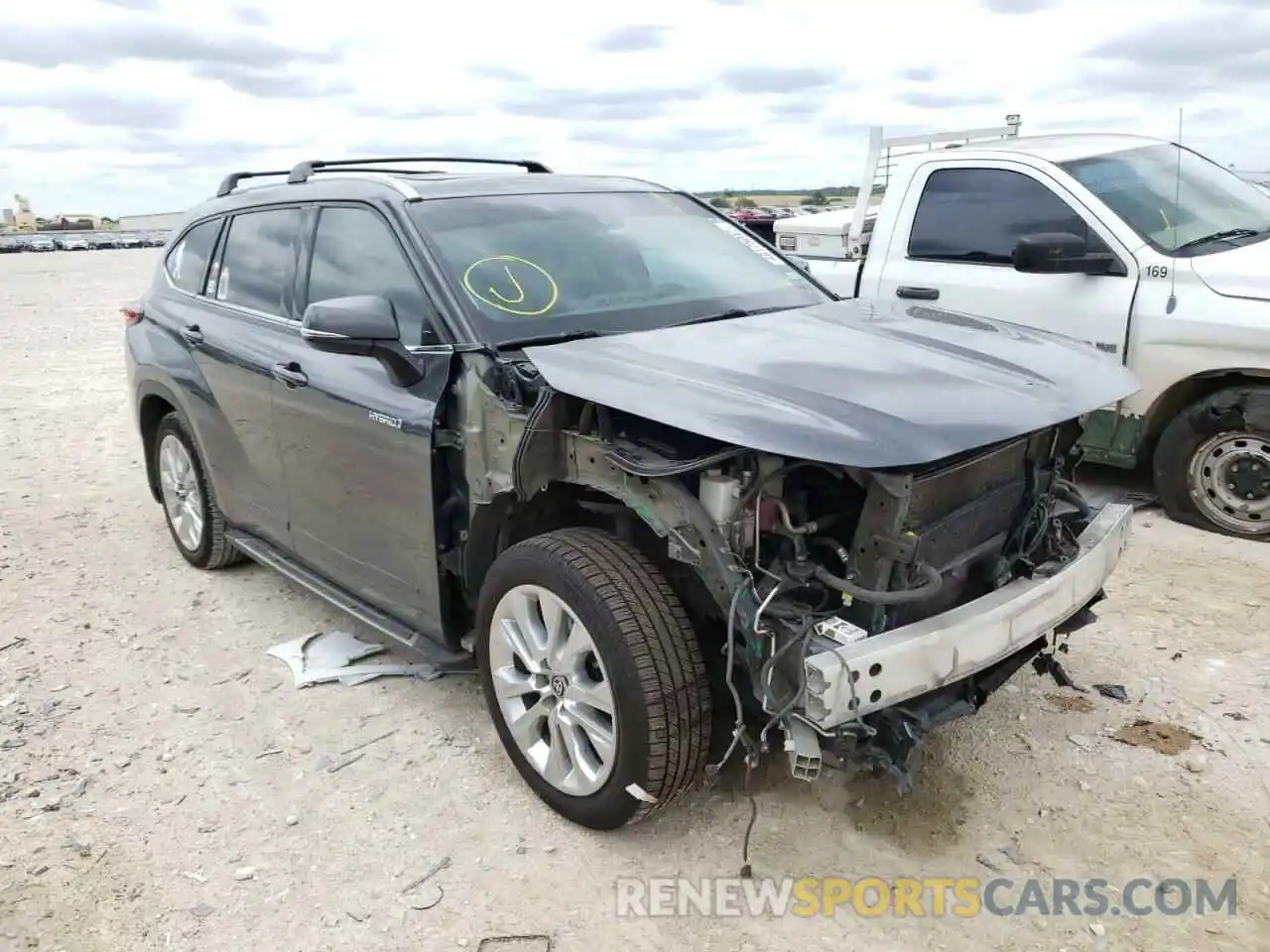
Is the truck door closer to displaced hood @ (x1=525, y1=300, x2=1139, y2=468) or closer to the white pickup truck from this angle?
the white pickup truck

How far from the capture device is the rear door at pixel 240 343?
409cm

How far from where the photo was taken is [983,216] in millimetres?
5824

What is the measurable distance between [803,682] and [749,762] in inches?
16.1

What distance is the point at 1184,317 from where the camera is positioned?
16.5ft

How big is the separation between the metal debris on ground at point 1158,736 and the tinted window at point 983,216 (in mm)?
2851

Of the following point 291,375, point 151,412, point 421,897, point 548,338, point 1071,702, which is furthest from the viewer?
point 151,412

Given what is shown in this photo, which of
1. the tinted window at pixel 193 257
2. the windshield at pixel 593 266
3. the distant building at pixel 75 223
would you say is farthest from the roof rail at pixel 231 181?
the distant building at pixel 75 223

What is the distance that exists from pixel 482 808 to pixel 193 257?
10.8 feet

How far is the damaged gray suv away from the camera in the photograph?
101 inches

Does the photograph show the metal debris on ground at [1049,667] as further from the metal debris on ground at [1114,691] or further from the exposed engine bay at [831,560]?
the metal debris on ground at [1114,691]

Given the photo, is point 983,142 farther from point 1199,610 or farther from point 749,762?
point 749,762

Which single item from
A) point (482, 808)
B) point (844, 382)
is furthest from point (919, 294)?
point (482, 808)

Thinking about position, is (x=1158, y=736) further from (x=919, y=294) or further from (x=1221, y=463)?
(x=919, y=294)

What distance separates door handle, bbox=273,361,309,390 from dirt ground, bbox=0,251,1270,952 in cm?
119
